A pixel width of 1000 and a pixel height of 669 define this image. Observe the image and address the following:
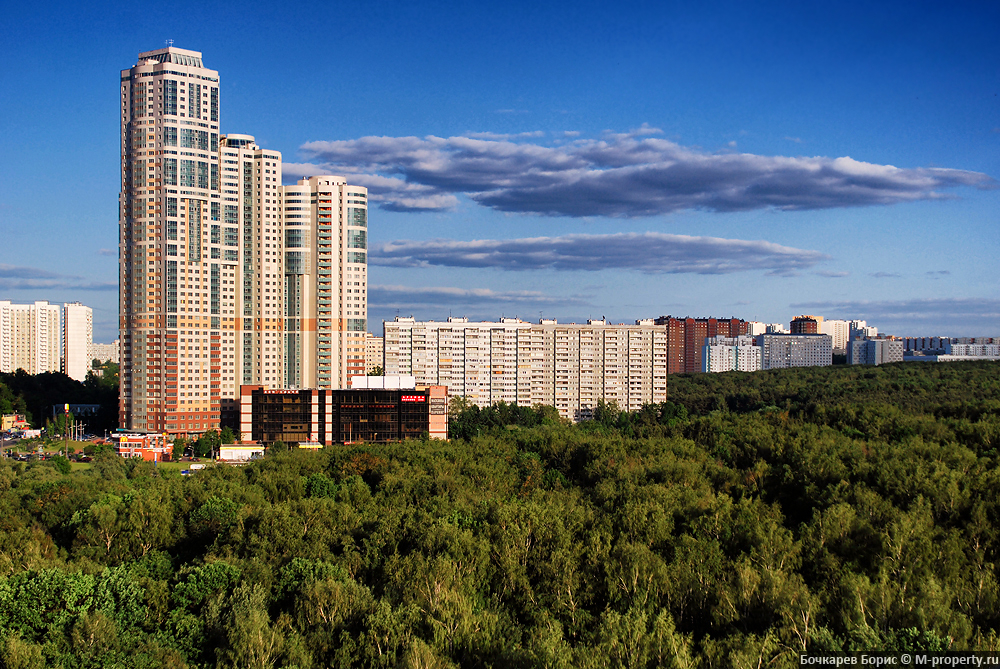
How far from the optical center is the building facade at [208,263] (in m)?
34.2

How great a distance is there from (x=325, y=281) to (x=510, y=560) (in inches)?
987

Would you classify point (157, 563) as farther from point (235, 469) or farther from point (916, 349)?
point (916, 349)

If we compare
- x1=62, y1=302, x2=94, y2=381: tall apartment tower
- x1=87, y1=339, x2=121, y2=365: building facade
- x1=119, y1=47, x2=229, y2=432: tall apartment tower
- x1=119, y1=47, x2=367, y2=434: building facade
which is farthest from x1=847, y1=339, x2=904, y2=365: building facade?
x1=87, y1=339, x2=121, y2=365: building facade

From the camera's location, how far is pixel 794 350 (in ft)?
250

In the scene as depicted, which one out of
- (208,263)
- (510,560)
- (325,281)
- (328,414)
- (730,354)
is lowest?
(510,560)

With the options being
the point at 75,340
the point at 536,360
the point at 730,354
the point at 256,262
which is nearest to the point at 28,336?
the point at 75,340

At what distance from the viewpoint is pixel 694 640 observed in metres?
10.8

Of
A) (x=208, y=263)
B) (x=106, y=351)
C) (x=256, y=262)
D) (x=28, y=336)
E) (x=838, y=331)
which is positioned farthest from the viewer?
(x=106, y=351)

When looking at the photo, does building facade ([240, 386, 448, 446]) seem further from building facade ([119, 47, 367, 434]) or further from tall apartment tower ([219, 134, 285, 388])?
tall apartment tower ([219, 134, 285, 388])

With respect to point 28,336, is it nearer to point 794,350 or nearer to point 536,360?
point 536,360

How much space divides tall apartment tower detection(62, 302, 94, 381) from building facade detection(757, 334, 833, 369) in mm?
54984

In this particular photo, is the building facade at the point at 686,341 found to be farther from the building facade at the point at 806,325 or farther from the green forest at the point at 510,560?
the green forest at the point at 510,560

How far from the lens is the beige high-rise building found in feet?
208

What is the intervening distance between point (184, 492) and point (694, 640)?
12711 mm
